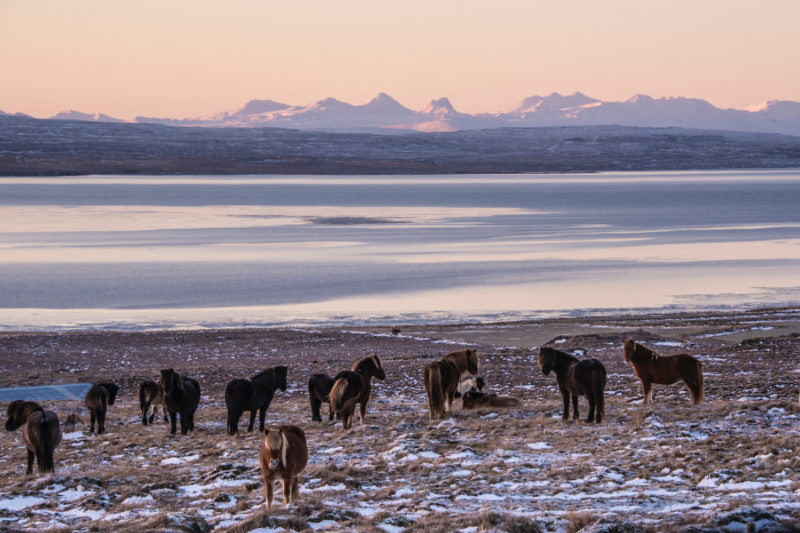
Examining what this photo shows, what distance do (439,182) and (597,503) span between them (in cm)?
18946

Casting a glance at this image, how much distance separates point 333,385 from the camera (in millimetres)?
13656

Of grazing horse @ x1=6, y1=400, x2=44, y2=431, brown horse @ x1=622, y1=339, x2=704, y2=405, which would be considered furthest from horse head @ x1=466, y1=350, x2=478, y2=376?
grazing horse @ x1=6, y1=400, x2=44, y2=431

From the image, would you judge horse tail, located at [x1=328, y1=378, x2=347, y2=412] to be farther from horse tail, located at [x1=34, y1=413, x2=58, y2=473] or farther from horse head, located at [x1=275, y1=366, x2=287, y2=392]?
horse tail, located at [x1=34, y1=413, x2=58, y2=473]

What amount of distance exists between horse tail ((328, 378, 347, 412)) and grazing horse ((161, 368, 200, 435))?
209cm

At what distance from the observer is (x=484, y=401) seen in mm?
15414

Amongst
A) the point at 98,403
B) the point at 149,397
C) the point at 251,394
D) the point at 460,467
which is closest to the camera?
the point at 460,467

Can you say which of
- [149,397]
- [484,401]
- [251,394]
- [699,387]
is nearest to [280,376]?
[251,394]

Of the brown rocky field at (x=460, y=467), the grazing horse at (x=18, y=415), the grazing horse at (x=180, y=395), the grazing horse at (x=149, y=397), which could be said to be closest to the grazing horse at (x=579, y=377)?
the brown rocky field at (x=460, y=467)

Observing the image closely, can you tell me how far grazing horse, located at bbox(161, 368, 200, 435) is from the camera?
1357 cm

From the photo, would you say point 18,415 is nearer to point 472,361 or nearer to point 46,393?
point 472,361

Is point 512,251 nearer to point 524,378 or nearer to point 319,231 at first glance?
point 319,231

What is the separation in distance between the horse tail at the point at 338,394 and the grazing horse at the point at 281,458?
12.5 feet

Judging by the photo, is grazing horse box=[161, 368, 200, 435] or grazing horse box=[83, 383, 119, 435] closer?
grazing horse box=[161, 368, 200, 435]

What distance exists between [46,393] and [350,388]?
10758mm
